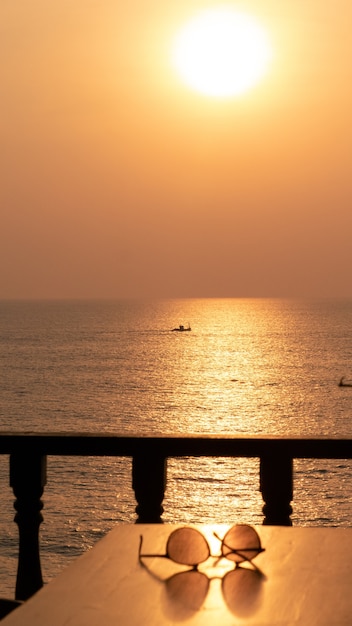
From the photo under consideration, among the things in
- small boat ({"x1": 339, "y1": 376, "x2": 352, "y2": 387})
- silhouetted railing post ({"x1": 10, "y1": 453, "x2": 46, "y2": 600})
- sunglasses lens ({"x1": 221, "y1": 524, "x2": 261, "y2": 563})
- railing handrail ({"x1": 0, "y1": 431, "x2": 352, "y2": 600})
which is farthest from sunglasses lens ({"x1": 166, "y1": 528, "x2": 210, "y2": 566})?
small boat ({"x1": 339, "y1": 376, "x2": 352, "y2": 387})

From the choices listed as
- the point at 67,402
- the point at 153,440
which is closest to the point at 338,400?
the point at 67,402

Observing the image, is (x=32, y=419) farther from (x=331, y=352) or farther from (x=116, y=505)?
(x=331, y=352)

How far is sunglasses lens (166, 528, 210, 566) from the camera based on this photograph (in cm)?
310

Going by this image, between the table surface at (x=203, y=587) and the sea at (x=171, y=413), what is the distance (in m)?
1.25

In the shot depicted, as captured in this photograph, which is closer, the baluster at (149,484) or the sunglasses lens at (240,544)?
the sunglasses lens at (240,544)

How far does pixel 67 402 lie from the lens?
3575 inches

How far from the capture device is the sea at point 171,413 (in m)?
51.8

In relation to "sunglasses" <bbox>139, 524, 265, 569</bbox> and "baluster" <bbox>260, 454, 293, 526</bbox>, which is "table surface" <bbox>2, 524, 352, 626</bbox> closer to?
"sunglasses" <bbox>139, 524, 265, 569</bbox>

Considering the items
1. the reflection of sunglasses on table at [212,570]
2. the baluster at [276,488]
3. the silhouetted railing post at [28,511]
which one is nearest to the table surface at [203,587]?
the reflection of sunglasses on table at [212,570]

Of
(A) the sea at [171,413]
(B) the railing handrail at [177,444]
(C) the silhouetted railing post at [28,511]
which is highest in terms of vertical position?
(B) the railing handrail at [177,444]

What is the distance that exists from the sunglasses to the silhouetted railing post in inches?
57.8

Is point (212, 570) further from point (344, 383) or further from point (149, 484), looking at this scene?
point (344, 383)

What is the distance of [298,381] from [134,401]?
27.2 metres

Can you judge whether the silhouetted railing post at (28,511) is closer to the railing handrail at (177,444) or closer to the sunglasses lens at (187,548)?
the railing handrail at (177,444)
